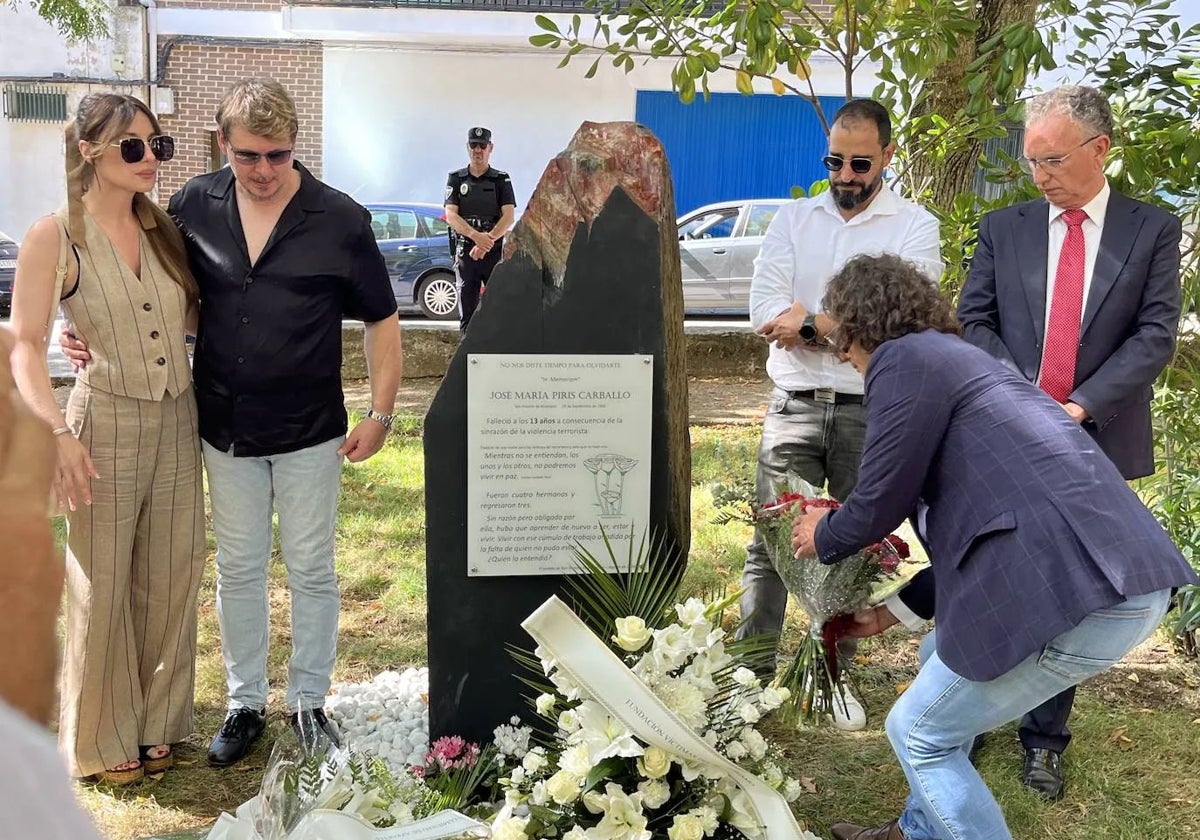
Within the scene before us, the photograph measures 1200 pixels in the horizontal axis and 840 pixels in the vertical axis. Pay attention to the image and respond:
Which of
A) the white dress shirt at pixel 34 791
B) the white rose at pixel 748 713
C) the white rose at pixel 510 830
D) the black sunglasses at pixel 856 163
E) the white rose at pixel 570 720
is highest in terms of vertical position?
the black sunglasses at pixel 856 163

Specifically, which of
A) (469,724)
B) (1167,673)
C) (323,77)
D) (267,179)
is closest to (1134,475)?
(1167,673)

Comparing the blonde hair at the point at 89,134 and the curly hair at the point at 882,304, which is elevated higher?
the blonde hair at the point at 89,134

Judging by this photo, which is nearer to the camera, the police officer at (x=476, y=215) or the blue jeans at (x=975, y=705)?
the blue jeans at (x=975, y=705)

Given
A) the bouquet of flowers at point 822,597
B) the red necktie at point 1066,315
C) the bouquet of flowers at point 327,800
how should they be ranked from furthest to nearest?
the red necktie at point 1066,315, the bouquet of flowers at point 822,597, the bouquet of flowers at point 327,800

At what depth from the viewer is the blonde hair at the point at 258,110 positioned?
335 cm

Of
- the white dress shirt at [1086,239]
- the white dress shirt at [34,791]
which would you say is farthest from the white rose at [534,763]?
the white dress shirt at [34,791]

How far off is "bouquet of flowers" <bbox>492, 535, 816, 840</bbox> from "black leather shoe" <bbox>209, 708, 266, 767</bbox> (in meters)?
1.22

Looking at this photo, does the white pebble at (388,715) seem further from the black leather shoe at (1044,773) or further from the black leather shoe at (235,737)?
the black leather shoe at (1044,773)

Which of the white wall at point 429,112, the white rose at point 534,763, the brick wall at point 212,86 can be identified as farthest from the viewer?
the white wall at point 429,112

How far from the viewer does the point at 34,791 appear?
66cm

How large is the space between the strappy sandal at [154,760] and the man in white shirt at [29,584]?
318 centimetres

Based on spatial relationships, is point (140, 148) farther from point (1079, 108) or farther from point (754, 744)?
point (1079, 108)

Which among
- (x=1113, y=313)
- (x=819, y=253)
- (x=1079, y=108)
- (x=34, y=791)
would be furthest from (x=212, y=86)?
(x=34, y=791)

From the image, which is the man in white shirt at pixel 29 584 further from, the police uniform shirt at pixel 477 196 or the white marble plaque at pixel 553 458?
the police uniform shirt at pixel 477 196
